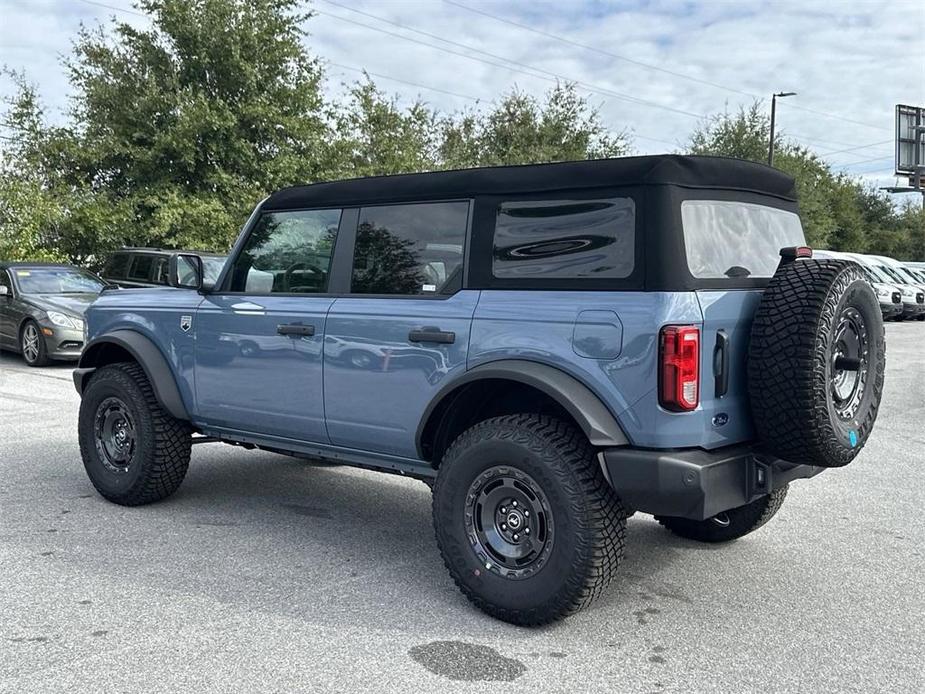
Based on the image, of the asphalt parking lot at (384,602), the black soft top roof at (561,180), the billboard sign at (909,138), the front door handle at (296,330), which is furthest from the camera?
the billboard sign at (909,138)

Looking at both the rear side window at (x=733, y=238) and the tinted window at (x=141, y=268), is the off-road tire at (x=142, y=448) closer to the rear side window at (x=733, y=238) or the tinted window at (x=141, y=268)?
the rear side window at (x=733, y=238)

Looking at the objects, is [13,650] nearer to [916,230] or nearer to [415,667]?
[415,667]

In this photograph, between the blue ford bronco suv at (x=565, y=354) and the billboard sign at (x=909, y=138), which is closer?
the blue ford bronco suv at (x=565, y=354)

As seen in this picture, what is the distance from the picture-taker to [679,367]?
3436 mm

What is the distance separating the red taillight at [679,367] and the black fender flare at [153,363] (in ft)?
10.0

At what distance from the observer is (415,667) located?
3338mm

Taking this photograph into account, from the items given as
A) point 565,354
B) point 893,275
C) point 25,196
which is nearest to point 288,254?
point 565,354

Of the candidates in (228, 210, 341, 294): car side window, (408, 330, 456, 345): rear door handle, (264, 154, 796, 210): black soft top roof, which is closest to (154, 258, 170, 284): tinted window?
(228, 210, 341, 294): car side window

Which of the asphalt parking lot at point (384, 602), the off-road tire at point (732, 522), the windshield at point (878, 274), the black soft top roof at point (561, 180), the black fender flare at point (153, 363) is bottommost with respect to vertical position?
the asphalt parking lot at point (384, 602)

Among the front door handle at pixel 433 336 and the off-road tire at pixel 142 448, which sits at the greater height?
the front door handle at pixel 433 336

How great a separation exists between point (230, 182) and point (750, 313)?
1947 cm

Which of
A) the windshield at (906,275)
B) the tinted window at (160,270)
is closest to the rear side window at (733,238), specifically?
the tinted window at (160,270)

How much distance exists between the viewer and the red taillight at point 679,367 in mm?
3428

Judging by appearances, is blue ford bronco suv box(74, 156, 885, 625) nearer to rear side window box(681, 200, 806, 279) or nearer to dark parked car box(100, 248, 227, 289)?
rear side window box(681, 200, 806, 279)
